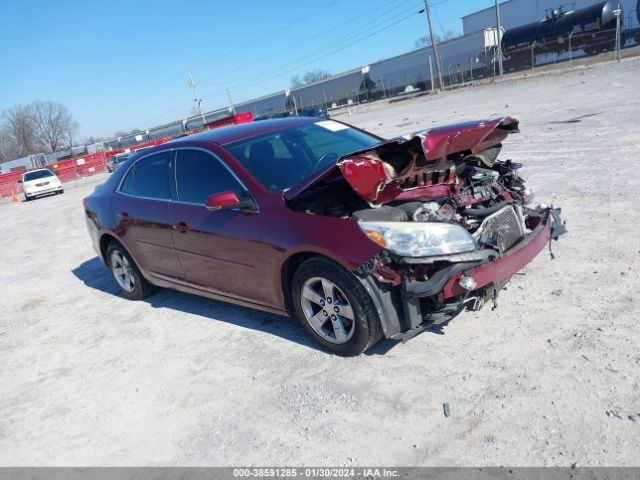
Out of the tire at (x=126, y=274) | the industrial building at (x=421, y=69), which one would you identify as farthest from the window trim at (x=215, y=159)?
the industrial building at (x=421, y=69)

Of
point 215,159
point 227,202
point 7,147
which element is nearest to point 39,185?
point 215,159

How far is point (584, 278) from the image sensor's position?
169 inches

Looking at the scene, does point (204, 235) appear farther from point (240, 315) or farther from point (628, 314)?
point (628, 314)

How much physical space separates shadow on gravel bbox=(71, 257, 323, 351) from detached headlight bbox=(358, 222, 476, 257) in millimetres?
1171

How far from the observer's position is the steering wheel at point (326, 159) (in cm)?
453

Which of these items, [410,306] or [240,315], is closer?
[410,306]

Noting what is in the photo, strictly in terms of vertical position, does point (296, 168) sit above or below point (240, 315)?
above

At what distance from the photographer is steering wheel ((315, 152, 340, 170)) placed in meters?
4.53

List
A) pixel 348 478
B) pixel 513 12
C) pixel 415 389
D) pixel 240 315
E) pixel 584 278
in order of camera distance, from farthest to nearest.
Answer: pixel 513 12 < pixel 240 315 < pixel 584 278 < pixel 415 389 < pixel 348 478

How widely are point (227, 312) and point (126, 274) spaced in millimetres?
1677

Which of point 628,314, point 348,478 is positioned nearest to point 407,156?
point 628,314

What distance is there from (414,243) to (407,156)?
0.80 meters

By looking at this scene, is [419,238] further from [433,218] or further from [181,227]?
[181,227]

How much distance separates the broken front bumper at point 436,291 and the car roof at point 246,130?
2116 millimetres
